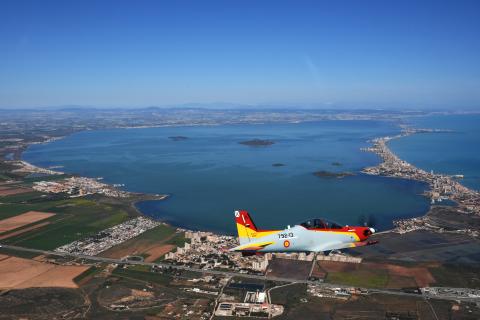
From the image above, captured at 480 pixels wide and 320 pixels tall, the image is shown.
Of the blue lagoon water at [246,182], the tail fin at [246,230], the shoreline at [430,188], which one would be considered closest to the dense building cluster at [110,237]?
the blue lagoon water at [246,182]

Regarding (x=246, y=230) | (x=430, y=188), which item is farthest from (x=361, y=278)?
(x=430, y=188)

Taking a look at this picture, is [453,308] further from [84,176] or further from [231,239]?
[84,176]

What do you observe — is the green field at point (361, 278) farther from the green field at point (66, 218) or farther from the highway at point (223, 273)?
the green field at point (66, 218)

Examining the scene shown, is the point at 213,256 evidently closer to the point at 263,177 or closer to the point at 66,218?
the point at 66,218

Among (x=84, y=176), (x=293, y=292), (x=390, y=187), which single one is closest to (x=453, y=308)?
(x=293, y=292)

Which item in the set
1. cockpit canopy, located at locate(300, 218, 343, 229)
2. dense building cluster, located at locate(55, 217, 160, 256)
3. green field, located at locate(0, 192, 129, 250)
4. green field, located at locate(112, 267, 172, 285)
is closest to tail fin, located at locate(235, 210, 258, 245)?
cockpit canopy, located at locate(300, 218, 343, 229)

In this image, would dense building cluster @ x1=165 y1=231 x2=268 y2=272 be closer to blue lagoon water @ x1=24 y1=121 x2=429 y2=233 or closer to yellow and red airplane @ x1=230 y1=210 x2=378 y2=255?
blue lagoon water @ x1=24 y1=121 x2=429 y2=233
